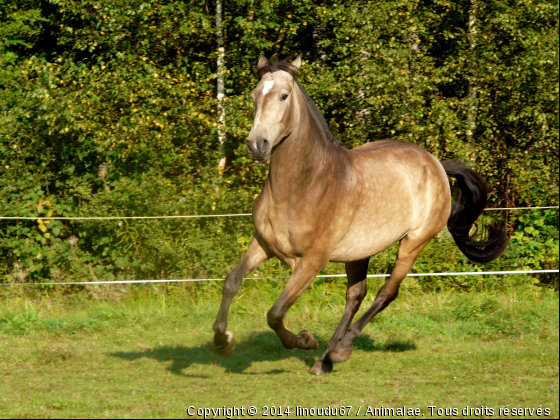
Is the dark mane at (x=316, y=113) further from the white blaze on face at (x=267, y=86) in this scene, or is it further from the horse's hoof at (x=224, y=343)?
the horse's hoof at (x=224, y=343)

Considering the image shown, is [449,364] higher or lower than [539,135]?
lower

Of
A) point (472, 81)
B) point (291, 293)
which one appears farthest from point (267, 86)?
point (472, 81)

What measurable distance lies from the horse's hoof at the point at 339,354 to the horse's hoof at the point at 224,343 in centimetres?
99

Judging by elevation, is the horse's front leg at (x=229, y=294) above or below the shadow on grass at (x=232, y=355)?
above

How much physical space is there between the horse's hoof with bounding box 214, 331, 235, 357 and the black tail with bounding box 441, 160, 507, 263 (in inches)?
112

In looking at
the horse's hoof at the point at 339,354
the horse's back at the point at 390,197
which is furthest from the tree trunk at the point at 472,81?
the horse's hoof at the point at 339,354

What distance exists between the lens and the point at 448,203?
6.16 meters

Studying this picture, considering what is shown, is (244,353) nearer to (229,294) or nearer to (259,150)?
(229,294)

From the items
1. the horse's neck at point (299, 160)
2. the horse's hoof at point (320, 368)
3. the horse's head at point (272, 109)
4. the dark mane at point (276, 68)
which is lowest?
the horse's hoof at point (320, 368)

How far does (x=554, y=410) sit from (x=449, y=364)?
4.54 ft

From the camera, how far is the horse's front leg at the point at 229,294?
4.79 meters

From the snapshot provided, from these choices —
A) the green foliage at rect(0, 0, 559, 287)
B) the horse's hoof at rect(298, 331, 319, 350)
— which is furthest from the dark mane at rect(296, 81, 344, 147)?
the green foliage at rect(0, 0, 559, 287)

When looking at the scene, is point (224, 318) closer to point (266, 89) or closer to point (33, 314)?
point (266, 89)

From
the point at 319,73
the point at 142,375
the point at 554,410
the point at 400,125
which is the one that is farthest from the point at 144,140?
the point at 554,410
